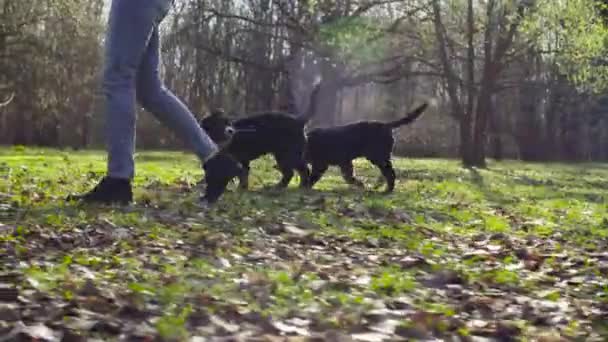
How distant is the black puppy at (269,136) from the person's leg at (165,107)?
1.97m

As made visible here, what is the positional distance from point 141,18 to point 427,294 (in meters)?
2.80

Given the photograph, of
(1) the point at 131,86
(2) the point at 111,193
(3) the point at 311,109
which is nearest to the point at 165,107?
(1) the point at 131,86

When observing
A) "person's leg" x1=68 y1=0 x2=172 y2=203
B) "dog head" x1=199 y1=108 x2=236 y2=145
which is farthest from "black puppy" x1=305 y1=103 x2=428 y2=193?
"person's leg" x1=68 y1=0 x2=172 y2=203

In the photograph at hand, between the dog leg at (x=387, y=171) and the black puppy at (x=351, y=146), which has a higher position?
the black puppy at (x=351, y=146)

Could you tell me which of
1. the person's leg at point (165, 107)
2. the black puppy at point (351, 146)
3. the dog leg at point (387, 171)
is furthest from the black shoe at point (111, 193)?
the dog leg at point (387, 171)

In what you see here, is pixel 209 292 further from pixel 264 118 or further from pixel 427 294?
pixel 264 118

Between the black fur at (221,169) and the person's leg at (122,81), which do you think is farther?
the black fur at (221,169)

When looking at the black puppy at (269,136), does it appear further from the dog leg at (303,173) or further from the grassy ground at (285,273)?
the grassy ground at (285,273)

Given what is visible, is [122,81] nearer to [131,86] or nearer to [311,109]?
[131,86]

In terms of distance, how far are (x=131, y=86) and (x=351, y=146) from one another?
4.34 metres

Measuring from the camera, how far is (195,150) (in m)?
5.76

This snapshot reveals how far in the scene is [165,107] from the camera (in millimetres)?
5707

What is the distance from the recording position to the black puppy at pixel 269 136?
25.9 ft

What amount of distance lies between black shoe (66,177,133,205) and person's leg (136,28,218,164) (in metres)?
0.59
